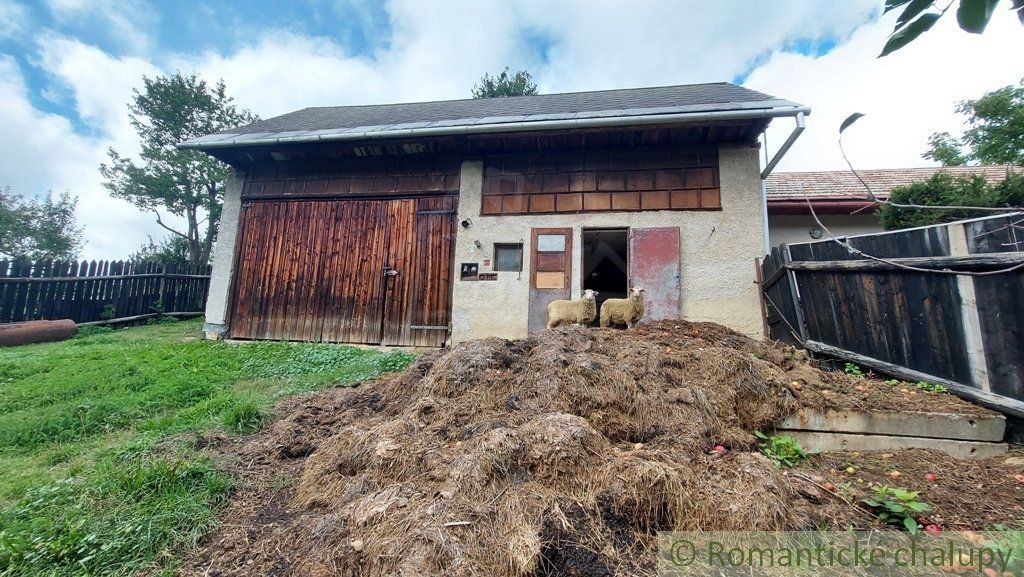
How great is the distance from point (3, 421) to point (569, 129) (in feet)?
21.8

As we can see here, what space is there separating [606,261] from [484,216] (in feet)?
11.9

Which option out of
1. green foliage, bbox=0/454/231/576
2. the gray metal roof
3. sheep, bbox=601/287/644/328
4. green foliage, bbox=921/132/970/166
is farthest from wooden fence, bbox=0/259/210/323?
green foliage, bbox=921/132/970/166

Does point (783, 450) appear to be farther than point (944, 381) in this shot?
No

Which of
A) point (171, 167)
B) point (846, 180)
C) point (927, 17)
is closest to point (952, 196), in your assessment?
point (846, 180)

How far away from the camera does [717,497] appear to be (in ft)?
6.79

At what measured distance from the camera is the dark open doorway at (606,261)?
21.7 feet

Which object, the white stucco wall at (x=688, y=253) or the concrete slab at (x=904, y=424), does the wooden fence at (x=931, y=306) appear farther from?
the white stucco wall at (x=688, y=253)

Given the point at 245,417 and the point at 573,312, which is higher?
the point at 573,312

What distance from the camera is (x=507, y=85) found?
1712cm

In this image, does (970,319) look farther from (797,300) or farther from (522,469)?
(522,469)

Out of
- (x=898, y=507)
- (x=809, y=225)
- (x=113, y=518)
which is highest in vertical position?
(x=809, y=225)

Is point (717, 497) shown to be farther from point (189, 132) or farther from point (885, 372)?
point (189, 132)

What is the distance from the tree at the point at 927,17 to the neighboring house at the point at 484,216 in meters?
4.95

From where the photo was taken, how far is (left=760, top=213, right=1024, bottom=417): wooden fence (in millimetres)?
2686
